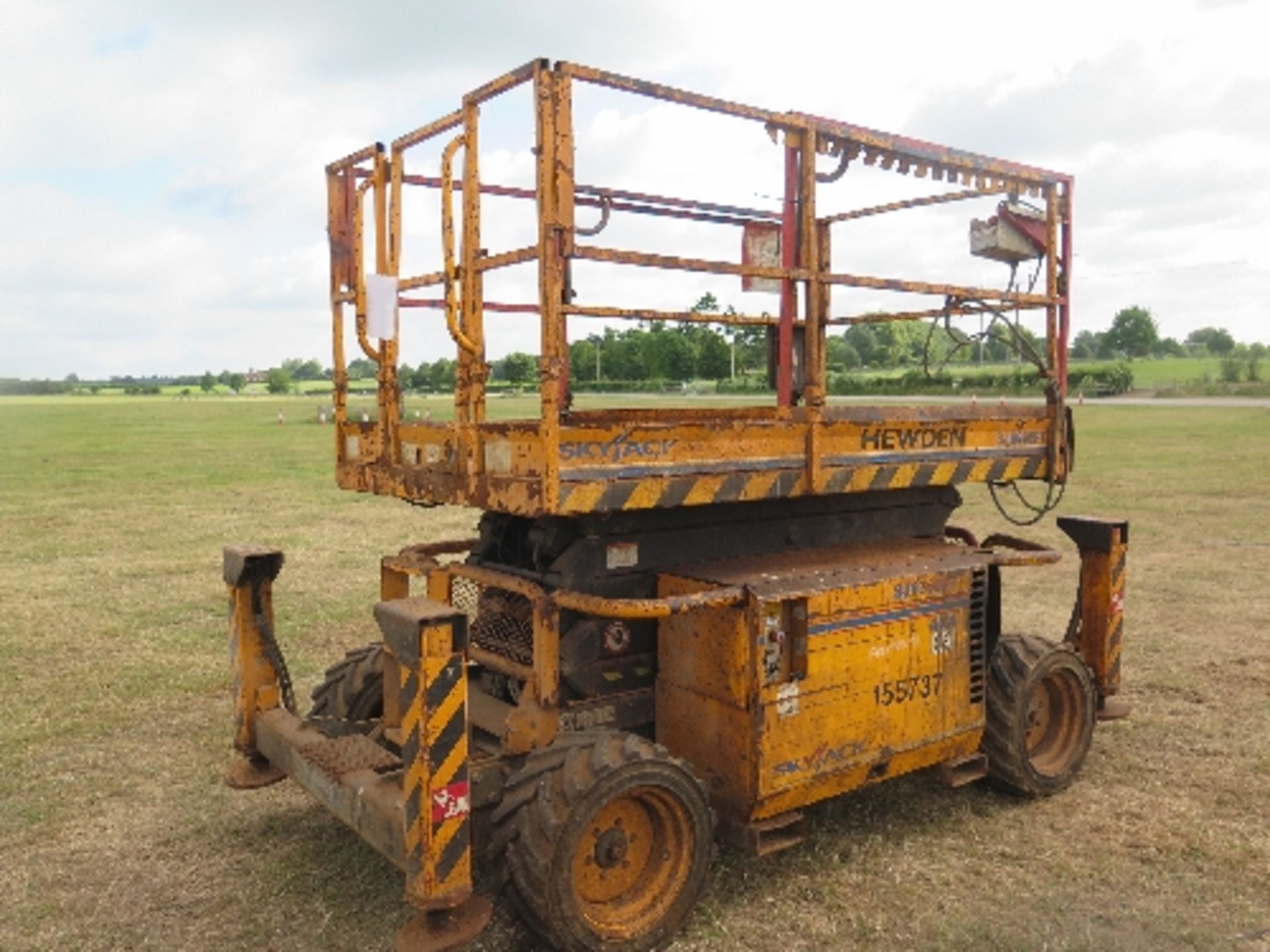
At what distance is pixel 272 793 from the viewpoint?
5781 millimetres

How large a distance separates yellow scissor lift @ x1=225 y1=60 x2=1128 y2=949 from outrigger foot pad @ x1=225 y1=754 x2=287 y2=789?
0.05ft

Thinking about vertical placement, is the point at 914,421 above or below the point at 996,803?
above

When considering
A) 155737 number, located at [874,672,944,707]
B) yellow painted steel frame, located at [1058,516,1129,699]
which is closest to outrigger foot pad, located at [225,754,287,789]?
155737 number, located at [874,672,944,707]

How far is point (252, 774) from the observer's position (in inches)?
206

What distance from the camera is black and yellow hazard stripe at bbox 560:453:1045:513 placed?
4145 mm

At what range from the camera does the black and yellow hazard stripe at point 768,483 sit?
4145mm

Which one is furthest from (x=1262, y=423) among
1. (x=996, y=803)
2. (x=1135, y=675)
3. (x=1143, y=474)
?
(x=996, y=803)

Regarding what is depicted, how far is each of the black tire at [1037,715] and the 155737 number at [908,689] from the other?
1.92ft

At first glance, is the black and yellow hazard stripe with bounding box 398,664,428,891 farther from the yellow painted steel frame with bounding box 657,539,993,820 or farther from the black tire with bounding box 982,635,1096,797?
the black tire with bounding box 982,635,1096,797

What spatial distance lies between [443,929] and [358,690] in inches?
80.1

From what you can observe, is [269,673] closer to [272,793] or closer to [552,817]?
[272,793]

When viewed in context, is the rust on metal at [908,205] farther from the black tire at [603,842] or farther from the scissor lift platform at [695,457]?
the black tire at [603,842]

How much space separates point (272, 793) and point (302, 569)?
6237 millimetres

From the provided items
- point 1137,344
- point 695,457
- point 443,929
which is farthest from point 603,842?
point 1137,344
